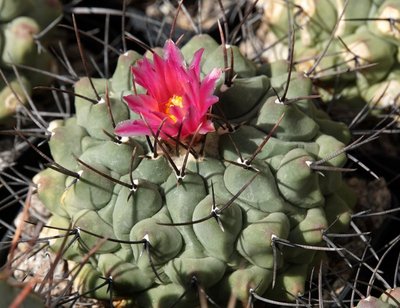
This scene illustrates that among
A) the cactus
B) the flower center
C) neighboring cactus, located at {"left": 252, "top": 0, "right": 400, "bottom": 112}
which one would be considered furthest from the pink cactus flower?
neighboring cactus, located at {"left": 252, "top": 0, "right": 400, "bottom": 112}

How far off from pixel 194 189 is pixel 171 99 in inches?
6.6

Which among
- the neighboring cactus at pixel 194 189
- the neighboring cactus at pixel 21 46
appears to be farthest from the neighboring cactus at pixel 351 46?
the neighboring cactus at pixel 21 46

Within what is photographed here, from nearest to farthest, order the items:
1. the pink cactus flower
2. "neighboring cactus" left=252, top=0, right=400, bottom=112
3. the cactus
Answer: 1. the cactus
2. the pink cactus flower
3. "neighboring cactus" left=252, top=0, right=400, bottom=112

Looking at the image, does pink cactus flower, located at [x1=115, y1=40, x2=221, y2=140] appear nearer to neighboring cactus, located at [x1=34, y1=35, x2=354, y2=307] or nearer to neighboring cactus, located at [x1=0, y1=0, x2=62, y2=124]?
neighboring cactus, located at [x1=34, y1=35, x2=354, y2=307]

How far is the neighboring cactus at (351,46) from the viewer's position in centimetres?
171

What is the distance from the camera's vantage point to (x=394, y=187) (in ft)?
6.32

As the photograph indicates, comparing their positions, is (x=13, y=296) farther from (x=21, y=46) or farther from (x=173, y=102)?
(x=21, y=46)

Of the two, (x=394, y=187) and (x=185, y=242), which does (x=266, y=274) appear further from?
(x=394, y=187)

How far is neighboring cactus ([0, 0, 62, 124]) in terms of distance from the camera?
176cm

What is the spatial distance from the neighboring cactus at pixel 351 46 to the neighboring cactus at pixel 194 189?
328 millimetres

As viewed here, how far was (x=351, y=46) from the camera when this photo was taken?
1719mm

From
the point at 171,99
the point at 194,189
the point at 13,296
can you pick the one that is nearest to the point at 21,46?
the point at 171,99

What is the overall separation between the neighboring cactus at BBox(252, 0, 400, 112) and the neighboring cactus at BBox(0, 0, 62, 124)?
59 centimetres

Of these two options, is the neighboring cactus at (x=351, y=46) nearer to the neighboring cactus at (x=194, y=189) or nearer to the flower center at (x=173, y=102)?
the neighboring cactus at (x=194, y=189)
